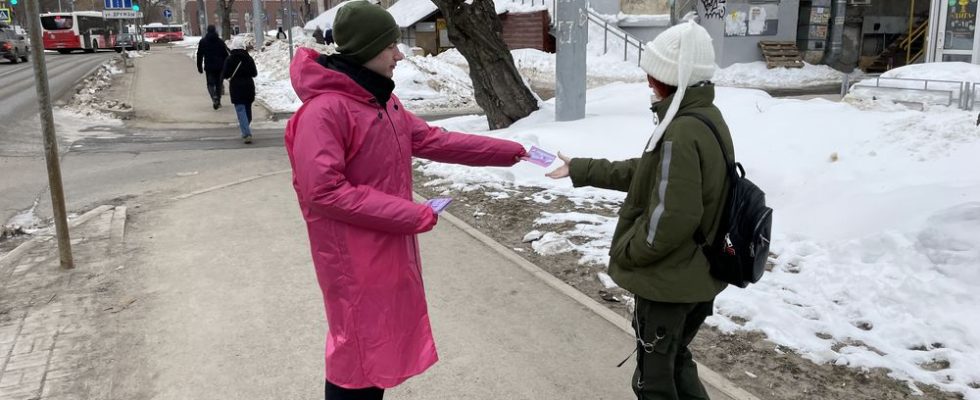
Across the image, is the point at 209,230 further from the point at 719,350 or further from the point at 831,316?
the point at 831,316

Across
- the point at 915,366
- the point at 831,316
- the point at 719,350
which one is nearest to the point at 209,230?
the point at 719,350

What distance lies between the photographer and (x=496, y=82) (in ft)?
37.6

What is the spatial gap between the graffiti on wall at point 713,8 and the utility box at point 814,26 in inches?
147

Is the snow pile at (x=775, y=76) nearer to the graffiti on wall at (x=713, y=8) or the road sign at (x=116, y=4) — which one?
the graffiti on wall at (x=713, y=8)

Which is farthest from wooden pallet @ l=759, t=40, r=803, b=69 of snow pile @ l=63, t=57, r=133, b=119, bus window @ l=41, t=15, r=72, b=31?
bus window @ l=41, t=15, r=72, b=31

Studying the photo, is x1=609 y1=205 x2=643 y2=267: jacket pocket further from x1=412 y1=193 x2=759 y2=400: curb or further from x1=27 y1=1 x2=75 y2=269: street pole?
x1=27 y1=1 x2=75 y2=269: street pole

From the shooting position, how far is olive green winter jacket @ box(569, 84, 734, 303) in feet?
8.19

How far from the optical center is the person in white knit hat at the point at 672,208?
251cm

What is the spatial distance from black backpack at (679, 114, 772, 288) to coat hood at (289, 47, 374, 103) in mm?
1163

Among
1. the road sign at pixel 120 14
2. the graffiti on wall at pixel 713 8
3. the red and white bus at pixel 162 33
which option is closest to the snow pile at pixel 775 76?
the graffiti on wall at pixel 713 8

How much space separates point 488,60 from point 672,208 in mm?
9137

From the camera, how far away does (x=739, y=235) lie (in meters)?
2.60

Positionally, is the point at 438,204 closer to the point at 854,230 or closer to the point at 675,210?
the point at 675,210

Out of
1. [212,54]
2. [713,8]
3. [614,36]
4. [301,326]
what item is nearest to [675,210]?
[301,326]
